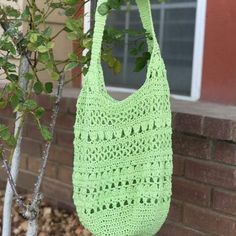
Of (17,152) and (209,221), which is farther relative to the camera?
(209,221)

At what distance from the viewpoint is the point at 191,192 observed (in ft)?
8.80

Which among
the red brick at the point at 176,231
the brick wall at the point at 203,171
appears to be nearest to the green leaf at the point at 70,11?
the brick wall at the point at 203,171

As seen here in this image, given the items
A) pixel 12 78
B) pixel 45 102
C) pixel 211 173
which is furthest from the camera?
pixel 45 102

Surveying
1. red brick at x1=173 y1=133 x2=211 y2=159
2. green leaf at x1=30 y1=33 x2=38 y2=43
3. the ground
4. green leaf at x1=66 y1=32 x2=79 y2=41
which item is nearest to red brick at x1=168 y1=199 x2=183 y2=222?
red brick at x1=173 y1=133 x2=211 y2=159

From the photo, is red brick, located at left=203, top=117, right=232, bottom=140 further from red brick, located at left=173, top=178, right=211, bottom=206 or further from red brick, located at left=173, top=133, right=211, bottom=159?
red brick, located at left=173, top=178, right=211, bottom=206

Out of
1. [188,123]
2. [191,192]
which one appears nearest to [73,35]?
[188,123]

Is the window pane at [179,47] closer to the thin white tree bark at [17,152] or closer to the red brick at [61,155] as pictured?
the red brick at [61,155]

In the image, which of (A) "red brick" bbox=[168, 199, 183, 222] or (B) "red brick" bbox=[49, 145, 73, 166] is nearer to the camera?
(A) "red brick" bbox=[168, 199, 183, 222]

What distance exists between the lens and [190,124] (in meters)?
2.59

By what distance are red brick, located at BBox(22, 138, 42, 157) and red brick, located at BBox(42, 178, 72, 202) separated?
0.69ft

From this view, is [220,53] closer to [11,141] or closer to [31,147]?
[11,141]

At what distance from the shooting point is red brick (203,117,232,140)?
242 cm

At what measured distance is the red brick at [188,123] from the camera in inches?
100

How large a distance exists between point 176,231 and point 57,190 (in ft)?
3.68
